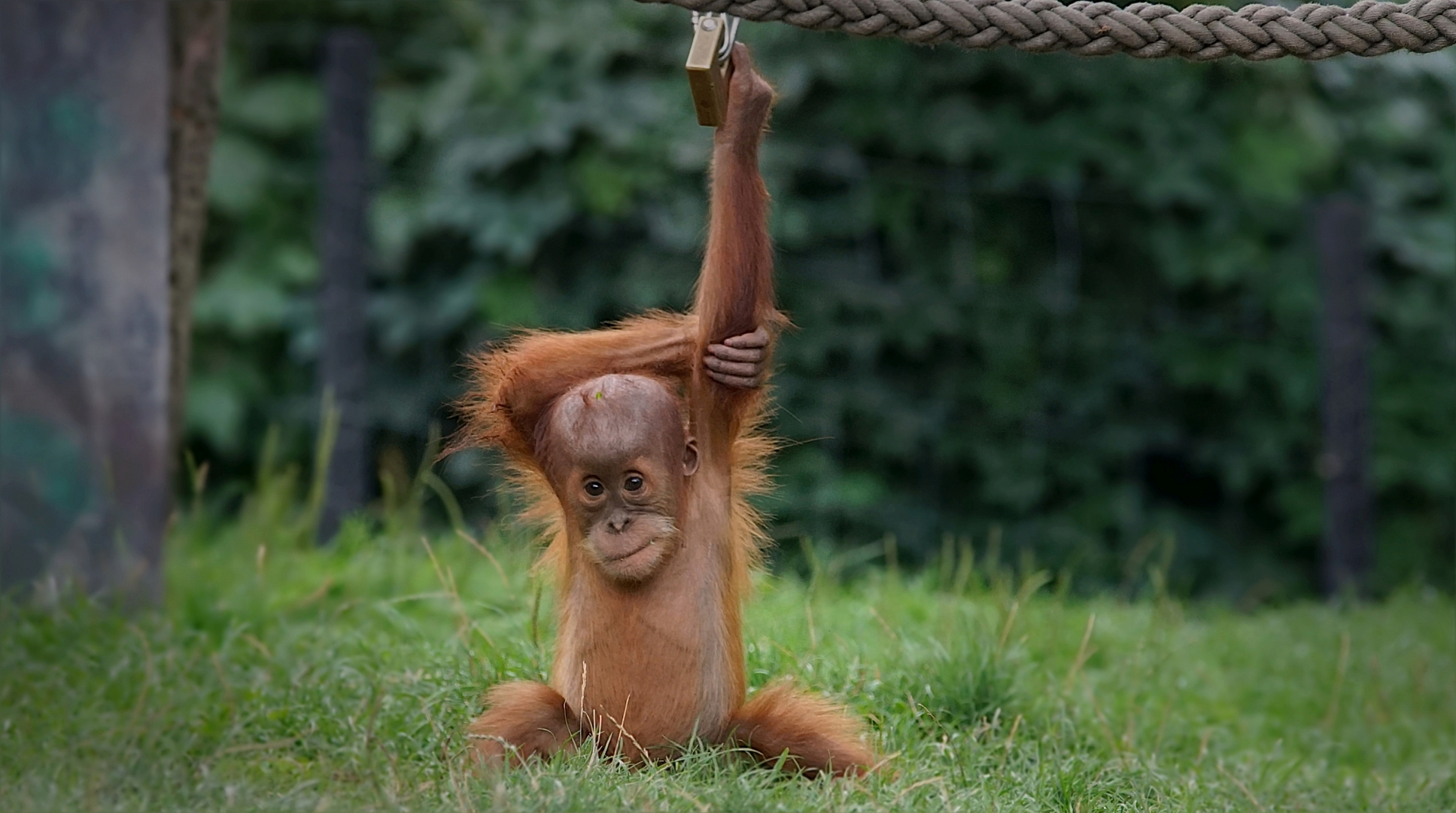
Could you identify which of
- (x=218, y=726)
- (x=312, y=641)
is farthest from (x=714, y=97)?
(x=312, y=641)

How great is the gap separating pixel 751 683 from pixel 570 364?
3.18 ft

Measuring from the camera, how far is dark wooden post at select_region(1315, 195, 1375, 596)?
280 inches

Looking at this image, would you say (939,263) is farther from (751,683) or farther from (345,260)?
(751,683)

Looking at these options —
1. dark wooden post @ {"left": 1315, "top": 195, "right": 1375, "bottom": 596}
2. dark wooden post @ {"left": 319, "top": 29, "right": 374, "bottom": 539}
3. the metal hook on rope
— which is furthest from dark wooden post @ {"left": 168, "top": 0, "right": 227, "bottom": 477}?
dark wooden post @ {"left": 1315, "top": 195, "right": 1375, "bottom": 596}

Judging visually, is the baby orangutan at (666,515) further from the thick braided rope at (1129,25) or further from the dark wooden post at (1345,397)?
the dark wooden post at (1345,397)

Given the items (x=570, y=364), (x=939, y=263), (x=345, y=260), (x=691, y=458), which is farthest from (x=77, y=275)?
(x=939, y=263)

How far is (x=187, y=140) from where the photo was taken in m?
4.97

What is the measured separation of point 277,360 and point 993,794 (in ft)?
17.3

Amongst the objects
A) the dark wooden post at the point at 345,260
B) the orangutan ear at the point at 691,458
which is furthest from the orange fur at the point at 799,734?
the dark wooden post at the point at 345,260

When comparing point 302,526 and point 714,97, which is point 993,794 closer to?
point 714,97

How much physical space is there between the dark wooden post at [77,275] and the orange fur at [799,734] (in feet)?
6.80

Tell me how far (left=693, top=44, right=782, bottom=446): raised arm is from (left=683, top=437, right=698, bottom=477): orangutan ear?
148mm

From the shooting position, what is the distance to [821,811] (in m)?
3.00

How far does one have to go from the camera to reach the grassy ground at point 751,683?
313 cm
